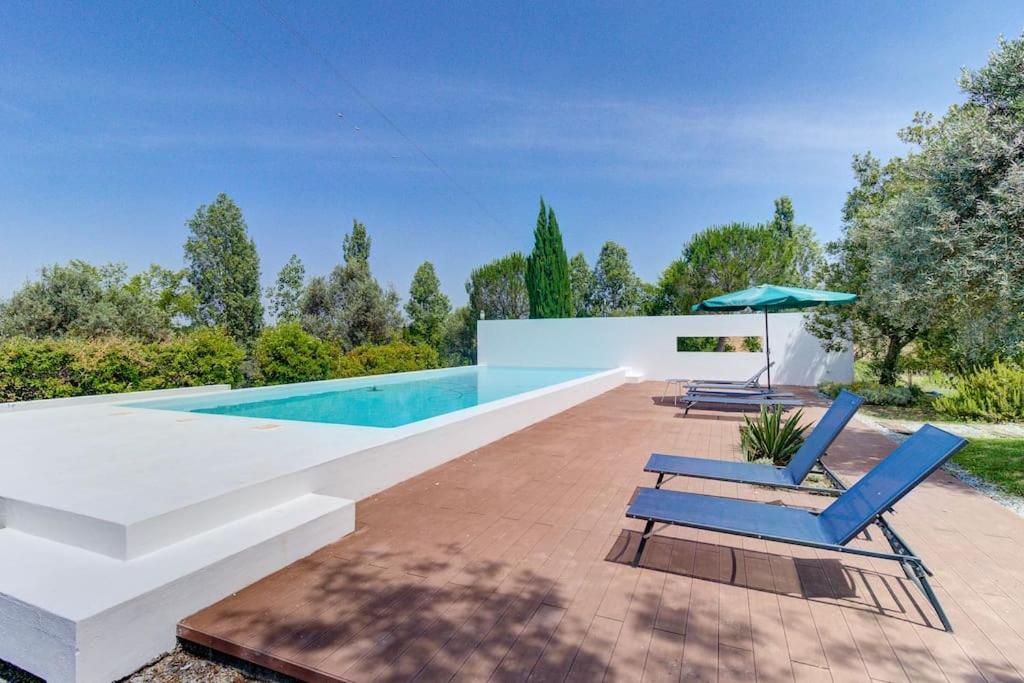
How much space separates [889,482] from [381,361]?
606 inches

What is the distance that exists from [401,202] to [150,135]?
9.81m

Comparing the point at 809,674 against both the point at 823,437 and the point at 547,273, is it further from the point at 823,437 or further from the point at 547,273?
the point at 547,273

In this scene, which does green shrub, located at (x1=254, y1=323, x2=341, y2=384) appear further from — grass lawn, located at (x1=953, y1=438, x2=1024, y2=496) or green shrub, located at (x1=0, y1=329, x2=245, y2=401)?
grass lawn, located at (x1=953, y1=438, x2=1024, y2=496)

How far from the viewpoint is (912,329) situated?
10.5 meters

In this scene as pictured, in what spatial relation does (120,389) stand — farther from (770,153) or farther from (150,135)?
(770,153)

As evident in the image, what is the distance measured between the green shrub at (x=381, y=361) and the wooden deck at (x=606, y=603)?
493 inches

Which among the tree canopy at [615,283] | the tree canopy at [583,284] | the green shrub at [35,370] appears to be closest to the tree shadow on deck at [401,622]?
the green shrub at [35,370]

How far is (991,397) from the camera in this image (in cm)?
824

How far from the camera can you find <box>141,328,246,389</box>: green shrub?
1025 centimetres

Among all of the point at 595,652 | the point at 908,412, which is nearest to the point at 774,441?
the point at 595,652

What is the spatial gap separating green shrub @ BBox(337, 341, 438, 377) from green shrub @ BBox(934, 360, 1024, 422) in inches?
564

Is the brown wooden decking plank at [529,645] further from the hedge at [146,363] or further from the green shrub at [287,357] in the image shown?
the green shrub at [287,357]

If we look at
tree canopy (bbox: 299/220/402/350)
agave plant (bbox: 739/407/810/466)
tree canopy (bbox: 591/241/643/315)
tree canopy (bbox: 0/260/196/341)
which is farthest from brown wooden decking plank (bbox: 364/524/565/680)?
tree canopy (bbox: 591/241/643/315)

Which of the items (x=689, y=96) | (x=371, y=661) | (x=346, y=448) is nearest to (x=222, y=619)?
(x=371, y=661)
